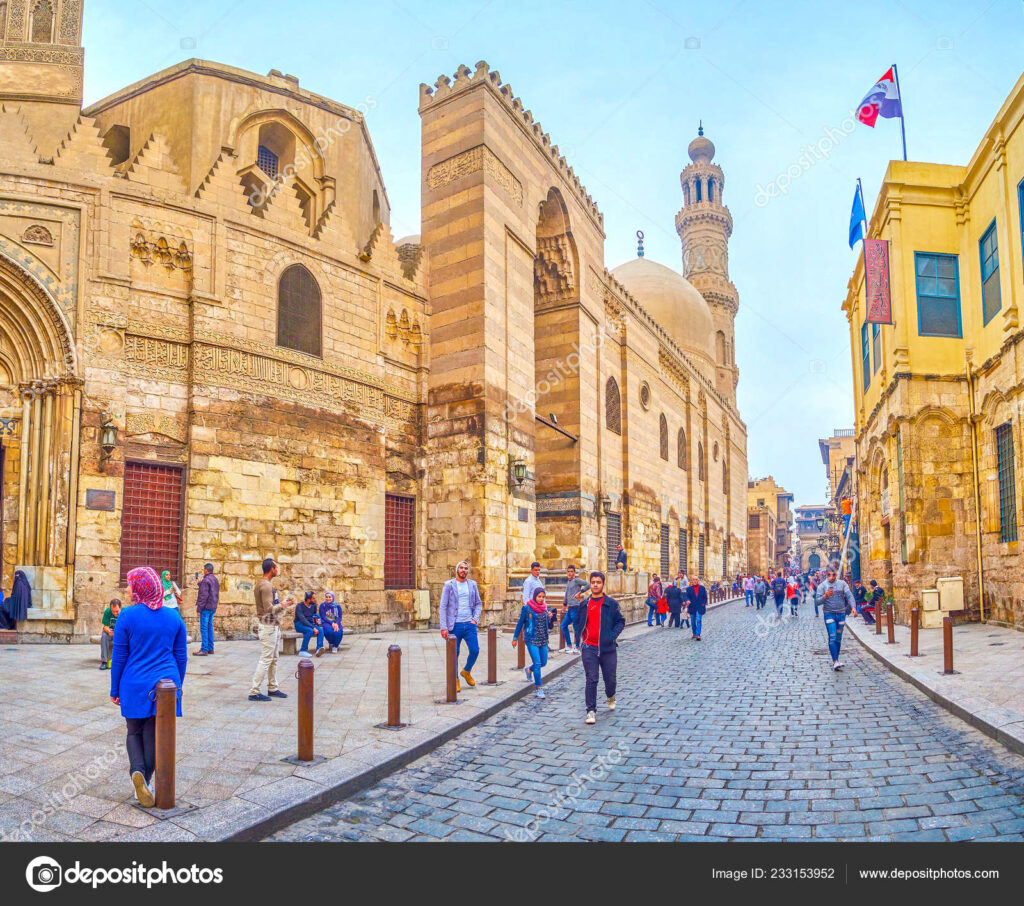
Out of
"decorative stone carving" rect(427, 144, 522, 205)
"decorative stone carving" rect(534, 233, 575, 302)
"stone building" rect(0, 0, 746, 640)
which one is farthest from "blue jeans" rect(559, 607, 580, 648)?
"decorative stone carving" rect(534, 233, 575, 302)

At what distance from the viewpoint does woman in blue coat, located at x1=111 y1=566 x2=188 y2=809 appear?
4578 mm

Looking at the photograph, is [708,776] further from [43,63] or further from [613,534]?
[613,534]

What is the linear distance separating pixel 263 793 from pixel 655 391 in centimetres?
2551

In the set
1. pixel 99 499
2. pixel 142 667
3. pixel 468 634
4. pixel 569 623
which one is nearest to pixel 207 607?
pixel 99 499

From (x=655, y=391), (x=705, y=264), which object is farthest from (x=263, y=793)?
(x=705, y=264)

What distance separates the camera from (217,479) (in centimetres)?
1352

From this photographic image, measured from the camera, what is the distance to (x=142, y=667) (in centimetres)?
463

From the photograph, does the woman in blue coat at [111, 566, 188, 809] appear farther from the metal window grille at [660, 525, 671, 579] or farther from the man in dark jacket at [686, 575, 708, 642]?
the metal window grille at [660, 525, 671, 579]

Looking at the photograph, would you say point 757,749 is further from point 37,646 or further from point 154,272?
point 154,272

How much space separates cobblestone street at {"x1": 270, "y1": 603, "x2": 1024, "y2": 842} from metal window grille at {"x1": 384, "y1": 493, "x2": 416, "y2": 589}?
8.06 metres

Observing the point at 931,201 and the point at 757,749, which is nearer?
the point at 757,749

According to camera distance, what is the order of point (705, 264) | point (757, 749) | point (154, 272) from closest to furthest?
point (757, 749) → point (154, 272) → point (705, 264)

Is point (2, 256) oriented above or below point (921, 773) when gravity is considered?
above

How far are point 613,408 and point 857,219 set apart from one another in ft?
29.0
